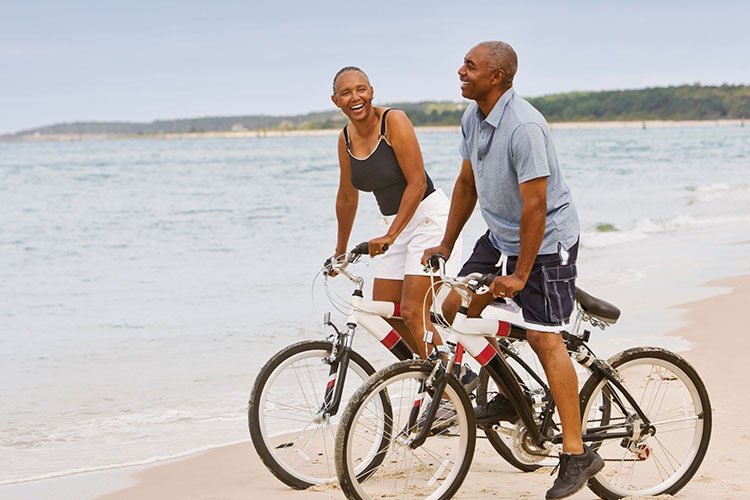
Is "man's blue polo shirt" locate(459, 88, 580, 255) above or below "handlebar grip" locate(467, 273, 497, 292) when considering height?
above

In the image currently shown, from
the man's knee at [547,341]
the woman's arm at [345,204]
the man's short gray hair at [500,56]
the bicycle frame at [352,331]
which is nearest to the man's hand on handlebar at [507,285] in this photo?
the man's knee at [547,341]

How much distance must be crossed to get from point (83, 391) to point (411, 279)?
3548 mm

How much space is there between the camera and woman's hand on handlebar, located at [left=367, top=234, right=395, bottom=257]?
12.9 ft

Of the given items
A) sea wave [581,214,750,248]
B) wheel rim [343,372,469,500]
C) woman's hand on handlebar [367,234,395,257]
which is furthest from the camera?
sea wave [581,214,750,248]

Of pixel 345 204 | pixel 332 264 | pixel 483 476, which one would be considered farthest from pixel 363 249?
pixel 483 476

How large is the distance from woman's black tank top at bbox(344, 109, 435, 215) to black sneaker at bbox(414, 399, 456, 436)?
3.71 feet

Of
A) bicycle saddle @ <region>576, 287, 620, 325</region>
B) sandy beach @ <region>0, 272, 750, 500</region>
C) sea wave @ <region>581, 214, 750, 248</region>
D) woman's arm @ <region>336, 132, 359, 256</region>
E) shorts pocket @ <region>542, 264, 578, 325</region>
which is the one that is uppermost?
woman's arm @ <region>336, 132, 359, 256</region>

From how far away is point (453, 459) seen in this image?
3766 mm

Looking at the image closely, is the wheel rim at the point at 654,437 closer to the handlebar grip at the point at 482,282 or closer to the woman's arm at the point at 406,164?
the handlebar grip at the point at 482,282

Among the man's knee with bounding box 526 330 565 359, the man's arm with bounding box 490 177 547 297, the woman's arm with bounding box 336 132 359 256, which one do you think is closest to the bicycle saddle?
the man's knee with bounding box 526 330 565 359

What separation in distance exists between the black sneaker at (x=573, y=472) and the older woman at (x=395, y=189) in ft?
2.89

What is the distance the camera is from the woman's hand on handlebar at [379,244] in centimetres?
393

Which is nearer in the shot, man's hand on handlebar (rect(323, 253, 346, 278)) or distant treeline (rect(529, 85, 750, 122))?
man's hand on handlebar (rect(323, 253, 346, 278))

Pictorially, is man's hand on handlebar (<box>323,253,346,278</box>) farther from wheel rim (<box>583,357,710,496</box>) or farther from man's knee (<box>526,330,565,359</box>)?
wheel rim (<box>583,357,710,496</box>)
